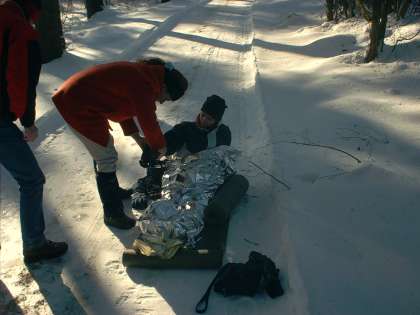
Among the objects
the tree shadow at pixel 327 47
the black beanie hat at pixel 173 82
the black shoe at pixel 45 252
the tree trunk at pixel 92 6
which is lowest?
the black shoe at pixel 45 252

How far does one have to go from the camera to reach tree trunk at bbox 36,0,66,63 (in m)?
8.01

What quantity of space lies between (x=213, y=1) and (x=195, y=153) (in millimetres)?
15347

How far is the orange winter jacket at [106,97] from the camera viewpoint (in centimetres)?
299

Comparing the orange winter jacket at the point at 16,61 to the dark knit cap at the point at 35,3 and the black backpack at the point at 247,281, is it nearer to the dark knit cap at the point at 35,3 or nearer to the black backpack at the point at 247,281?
the dark knit cap at the point at 35,3

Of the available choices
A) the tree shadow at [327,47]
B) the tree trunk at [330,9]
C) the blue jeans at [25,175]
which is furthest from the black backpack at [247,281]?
the tree trunk at [330,9]

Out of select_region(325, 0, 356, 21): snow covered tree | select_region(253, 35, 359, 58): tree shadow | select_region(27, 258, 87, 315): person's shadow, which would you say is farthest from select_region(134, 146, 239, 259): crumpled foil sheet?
select_region(325, 0, 356, 21): snow covered tree

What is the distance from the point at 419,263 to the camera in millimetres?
2691

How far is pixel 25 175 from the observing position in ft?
9.22

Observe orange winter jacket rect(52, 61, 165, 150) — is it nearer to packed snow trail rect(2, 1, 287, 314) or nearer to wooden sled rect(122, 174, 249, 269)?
wooden sled rect(122, 174, 249, 269)

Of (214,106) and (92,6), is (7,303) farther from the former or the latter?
(92,6)

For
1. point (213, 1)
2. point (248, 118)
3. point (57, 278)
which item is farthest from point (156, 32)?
point (57, 278)

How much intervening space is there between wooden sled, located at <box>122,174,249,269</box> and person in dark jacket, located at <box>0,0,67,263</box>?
0.72 metres

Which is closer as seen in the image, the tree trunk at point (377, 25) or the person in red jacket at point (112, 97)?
the person in red jacket at point (112, 97)

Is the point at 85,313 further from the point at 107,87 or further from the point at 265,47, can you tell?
the point at 265,47
